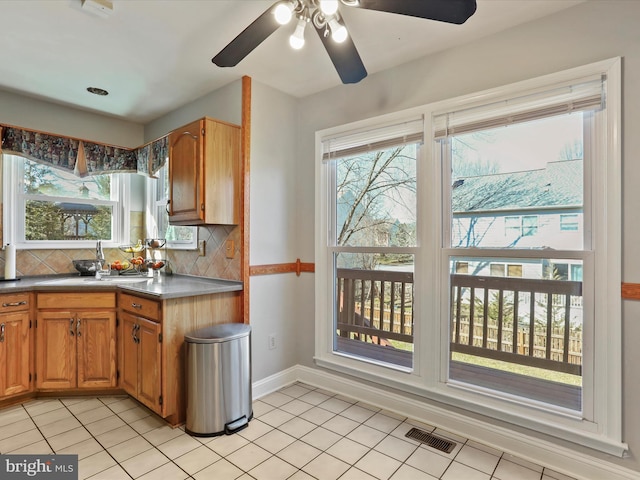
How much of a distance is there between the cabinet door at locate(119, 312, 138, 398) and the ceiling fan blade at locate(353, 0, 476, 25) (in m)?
2.48

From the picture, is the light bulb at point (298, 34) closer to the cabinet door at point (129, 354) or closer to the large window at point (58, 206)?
the cabinet door at point (129, 354)

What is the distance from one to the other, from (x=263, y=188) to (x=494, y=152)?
176cm

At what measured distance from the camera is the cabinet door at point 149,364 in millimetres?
2377

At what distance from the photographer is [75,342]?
2.79 m

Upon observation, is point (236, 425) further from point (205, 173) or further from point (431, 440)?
point (205, 173)

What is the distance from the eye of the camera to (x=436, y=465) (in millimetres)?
2006

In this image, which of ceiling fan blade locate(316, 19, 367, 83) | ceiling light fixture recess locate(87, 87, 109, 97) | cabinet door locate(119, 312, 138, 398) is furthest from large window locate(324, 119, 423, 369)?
ceiling light fixture recess locate(87, 87, 109, 97)

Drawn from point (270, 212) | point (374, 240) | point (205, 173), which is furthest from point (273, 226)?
point (374, 240)

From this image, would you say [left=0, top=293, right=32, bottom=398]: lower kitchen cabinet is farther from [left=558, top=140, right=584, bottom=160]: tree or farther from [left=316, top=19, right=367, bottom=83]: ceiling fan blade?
[left=558, top=140, right=584, bottom=160]: tree

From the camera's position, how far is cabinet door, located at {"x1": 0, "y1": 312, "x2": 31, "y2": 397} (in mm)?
2600

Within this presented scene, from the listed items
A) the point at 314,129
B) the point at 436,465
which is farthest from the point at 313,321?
the point at 314,129

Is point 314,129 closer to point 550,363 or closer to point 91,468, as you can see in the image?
point 550,363

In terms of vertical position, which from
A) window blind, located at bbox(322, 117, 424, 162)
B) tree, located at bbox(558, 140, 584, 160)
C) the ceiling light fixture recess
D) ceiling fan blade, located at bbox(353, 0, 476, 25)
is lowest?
tree, located at bbox(558, 140, 584, 160)

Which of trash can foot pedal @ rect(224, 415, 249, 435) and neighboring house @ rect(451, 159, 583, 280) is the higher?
neighboring house @ rect(451, 159, 583, 280)
